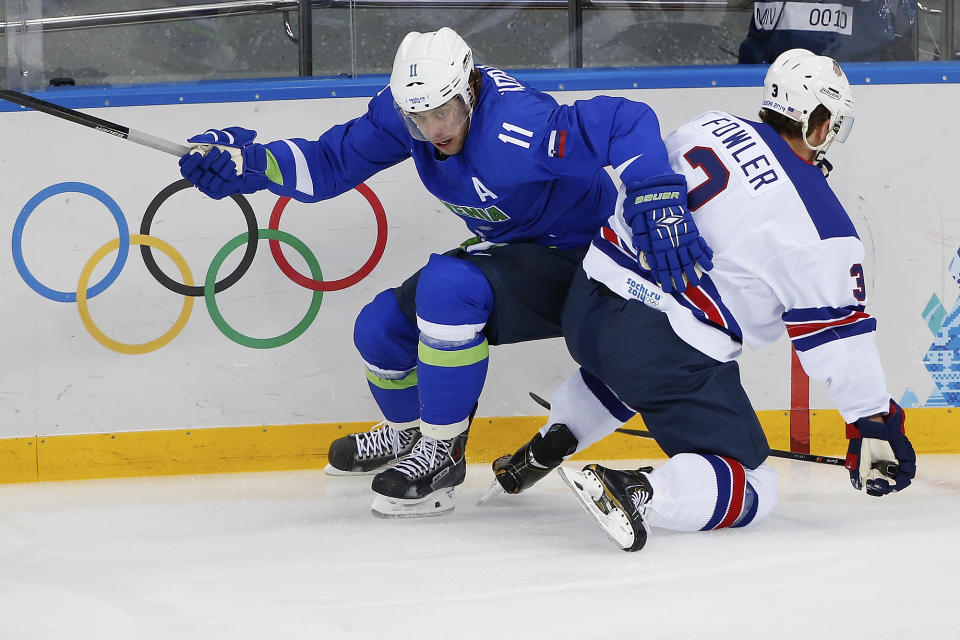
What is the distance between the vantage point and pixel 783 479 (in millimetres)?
2559

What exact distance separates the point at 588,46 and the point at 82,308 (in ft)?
5.10

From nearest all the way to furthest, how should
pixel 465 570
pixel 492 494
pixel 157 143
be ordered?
pixel 465 570
pixel 157 143
pixel 492 494

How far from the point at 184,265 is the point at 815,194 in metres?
1.64

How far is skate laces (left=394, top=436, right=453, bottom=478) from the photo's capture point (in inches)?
88.7

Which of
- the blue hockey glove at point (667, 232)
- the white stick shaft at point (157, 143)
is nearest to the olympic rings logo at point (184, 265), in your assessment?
the white stick shaft at point (157, 143)

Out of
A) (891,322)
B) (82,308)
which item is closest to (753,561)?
(891,322)

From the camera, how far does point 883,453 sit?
1.93 m

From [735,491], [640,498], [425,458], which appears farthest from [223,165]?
[735,491]

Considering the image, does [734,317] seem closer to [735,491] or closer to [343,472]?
[735,491]

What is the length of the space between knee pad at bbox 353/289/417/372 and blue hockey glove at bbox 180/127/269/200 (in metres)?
0.38

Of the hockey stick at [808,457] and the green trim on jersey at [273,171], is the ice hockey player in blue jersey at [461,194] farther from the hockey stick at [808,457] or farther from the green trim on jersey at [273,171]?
the hockey stick at [808,457]

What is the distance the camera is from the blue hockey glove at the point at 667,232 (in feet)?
6.17

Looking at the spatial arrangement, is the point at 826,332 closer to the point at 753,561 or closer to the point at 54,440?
the point at 753,561

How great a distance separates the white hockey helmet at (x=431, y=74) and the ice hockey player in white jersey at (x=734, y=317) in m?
0.40
